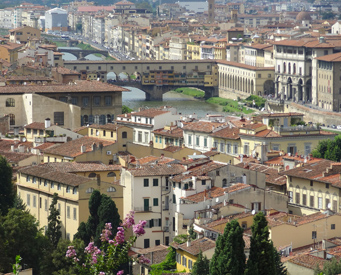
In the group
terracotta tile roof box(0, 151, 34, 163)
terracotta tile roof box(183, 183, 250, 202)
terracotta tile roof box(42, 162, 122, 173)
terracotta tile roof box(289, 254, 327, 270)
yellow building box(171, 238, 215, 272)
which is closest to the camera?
terracotta tile roof box(289, 254, 327, 270)

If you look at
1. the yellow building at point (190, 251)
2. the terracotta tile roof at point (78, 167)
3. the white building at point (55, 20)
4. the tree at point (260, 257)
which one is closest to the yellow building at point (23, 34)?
the terracotta tile roof at point (78, 167)

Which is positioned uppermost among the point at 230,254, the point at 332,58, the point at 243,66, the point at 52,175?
the point at 230,254

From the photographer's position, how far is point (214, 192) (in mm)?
26859

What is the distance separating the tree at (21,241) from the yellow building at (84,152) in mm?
7050

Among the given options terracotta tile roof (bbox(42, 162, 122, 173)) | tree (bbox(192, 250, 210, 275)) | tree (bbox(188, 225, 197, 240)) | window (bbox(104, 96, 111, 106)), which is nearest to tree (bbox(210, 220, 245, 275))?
tree (bbox(192, 250, 210, 275))

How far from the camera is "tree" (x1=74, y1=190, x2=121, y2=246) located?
25.5m

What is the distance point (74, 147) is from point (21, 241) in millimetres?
8748

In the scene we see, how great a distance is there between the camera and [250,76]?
266 feet

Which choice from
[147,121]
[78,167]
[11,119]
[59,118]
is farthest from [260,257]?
[11,119]

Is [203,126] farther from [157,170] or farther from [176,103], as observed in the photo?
[176,103]

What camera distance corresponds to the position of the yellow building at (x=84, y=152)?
31544 mm

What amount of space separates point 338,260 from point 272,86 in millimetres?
59542

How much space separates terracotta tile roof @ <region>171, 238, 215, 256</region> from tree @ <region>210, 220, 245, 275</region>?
120 inches

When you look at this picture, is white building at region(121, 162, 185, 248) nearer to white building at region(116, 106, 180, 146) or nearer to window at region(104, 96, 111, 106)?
white building at region(116, 106, 180, 146)
